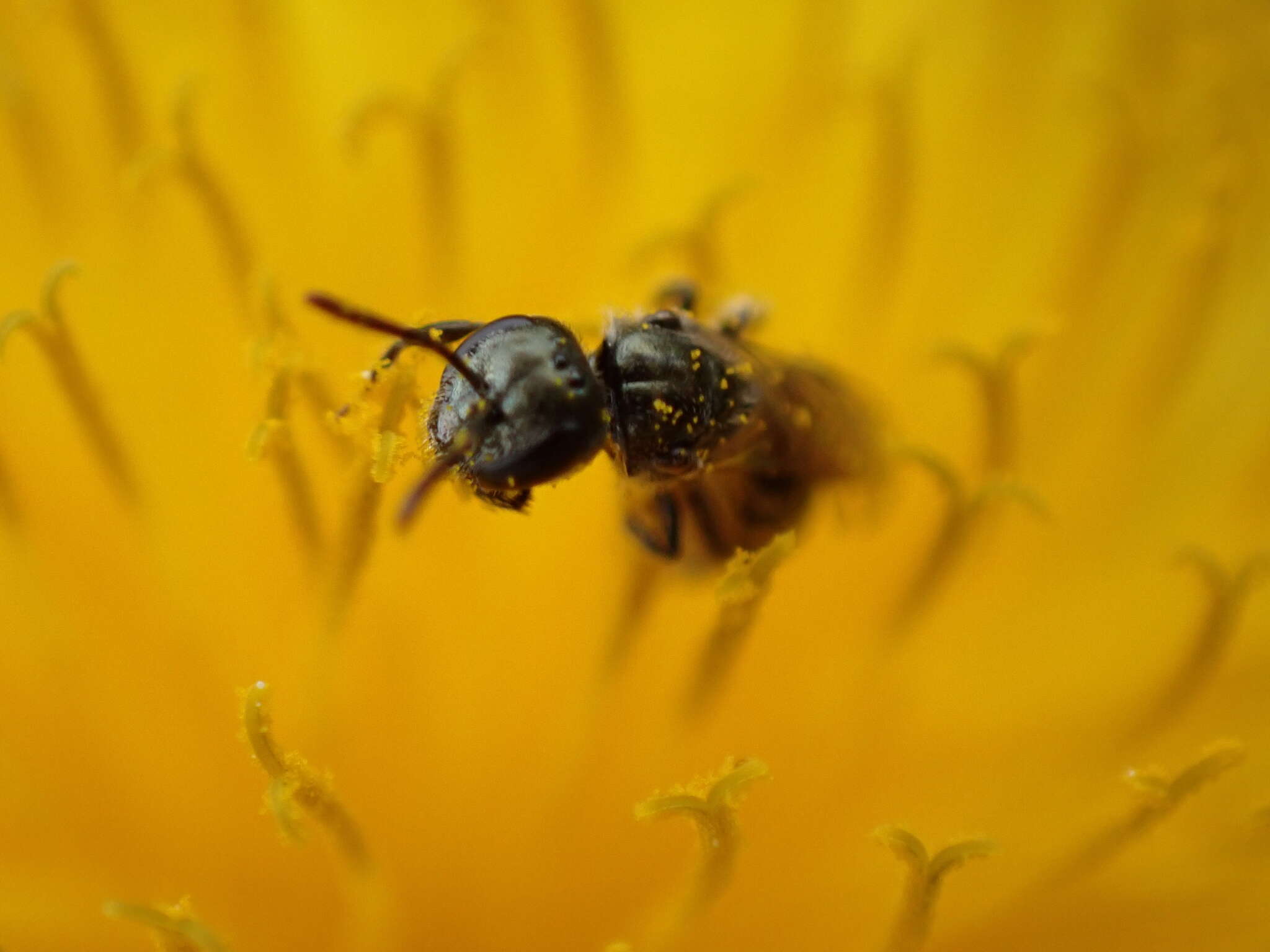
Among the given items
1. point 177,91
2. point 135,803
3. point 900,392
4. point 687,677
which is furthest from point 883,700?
point 177,91

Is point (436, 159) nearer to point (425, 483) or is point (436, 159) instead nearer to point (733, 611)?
point (733, 611)

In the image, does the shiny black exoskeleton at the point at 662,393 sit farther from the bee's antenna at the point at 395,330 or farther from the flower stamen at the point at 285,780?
the flower stamen at the point at 285,780

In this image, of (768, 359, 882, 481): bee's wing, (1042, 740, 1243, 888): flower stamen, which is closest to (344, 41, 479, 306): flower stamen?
(768, 359, 882, 481): bee's wing

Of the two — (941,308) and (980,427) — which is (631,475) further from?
(941,308)

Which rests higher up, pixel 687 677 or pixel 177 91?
pixel 177 91

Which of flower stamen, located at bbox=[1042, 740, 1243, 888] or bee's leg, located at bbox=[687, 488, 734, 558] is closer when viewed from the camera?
flower stamen, located at bbox=[1042, 740, 1243, 888]

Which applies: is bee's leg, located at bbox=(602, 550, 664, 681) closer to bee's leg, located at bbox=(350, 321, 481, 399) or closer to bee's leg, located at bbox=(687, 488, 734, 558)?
bee's leg, located at bbox=(687, 488, 734, 558)

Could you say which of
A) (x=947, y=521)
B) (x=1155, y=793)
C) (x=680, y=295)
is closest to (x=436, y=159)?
(x=680, y=295)
